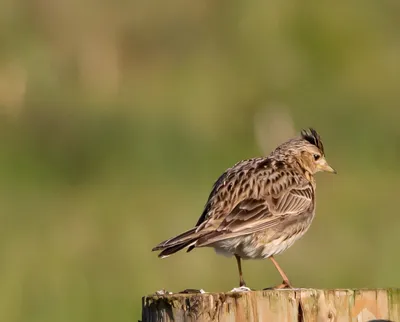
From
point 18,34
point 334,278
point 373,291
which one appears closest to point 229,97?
point 18,34

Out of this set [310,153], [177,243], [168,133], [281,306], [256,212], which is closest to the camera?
[281,306]

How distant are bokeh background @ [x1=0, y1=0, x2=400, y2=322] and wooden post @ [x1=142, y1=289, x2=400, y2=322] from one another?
412cm

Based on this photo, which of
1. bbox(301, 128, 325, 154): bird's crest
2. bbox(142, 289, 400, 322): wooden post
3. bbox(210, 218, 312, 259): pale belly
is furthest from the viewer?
bbox(301, 128, 325, 154): bird's crest

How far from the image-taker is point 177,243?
269 inches

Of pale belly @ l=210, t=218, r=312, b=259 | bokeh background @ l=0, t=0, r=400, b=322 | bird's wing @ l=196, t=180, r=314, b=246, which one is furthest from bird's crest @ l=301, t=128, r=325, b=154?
bokeh background @ l=0, t=0, r=400, b=322

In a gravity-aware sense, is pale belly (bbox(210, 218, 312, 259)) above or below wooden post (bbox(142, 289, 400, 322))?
above

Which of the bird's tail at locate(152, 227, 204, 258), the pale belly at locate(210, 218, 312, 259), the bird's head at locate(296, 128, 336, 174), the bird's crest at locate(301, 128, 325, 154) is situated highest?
the bird's crest at locate(301, 128, 325, 154)

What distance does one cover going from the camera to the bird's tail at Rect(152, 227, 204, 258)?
6711 mm

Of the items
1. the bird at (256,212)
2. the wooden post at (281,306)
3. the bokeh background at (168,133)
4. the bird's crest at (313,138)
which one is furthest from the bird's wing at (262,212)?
the bokeh background at (168,133)

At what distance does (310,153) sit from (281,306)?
3.74 meters

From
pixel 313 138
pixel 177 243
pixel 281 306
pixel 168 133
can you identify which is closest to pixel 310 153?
pixel 313 138

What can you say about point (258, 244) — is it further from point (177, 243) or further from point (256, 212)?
point (177, 243)

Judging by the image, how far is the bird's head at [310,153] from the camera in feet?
29.9

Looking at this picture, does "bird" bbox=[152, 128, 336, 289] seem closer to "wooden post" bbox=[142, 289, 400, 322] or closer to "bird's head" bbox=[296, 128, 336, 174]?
"bird's head" bbox=[296, 128, 336, 174]
